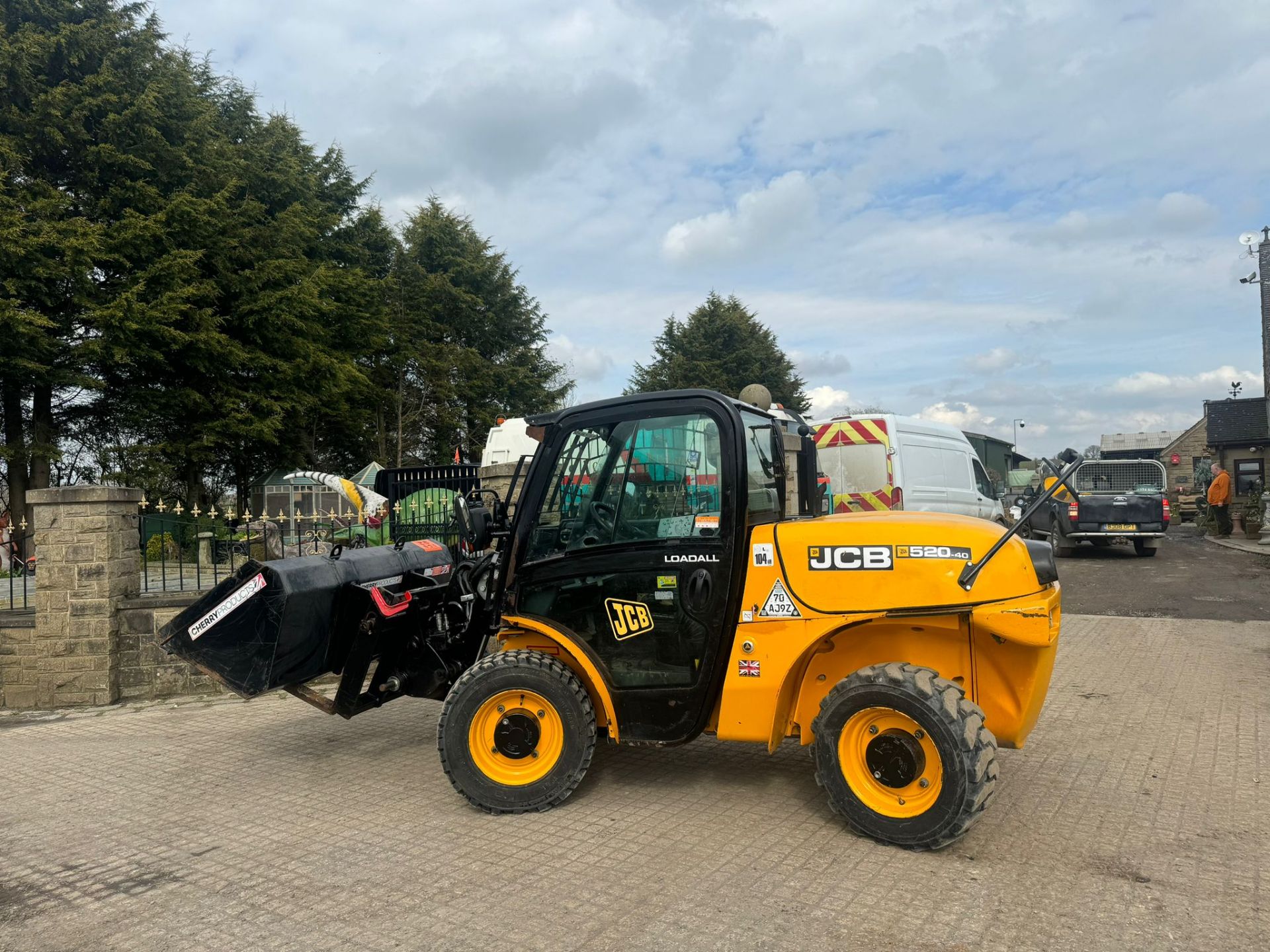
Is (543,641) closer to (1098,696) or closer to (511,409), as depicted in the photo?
(1098,696)

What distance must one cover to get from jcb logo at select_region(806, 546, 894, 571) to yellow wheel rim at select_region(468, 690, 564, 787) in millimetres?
1520

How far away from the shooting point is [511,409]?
3338 centimetres

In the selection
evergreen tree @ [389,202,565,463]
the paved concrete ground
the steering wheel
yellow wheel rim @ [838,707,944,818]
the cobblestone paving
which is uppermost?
evergreen tree @ [389,202,565,463]

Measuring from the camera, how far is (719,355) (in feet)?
137

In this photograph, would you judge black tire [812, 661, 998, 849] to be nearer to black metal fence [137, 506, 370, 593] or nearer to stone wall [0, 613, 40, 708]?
black metal fence [137, 506, 370, 593]

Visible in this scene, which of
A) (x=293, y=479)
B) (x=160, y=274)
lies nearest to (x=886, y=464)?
(x=160, y=274)

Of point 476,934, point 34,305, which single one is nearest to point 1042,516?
point 476,934

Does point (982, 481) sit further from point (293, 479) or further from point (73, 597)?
point (293, 479)

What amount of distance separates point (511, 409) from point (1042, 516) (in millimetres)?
29501

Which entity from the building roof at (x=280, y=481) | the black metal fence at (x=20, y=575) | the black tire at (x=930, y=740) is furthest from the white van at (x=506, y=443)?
the building roof at (x=280, y=481)

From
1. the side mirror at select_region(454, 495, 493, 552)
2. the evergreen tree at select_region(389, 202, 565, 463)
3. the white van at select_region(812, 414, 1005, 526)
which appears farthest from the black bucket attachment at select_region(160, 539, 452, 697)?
the evergreen tree at select_region(389, 202, 565, 463)

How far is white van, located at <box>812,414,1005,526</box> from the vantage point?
484 inches

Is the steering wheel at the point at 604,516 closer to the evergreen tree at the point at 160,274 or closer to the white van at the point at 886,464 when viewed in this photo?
the white van at the point at 886,464

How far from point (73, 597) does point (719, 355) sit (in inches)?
1414
